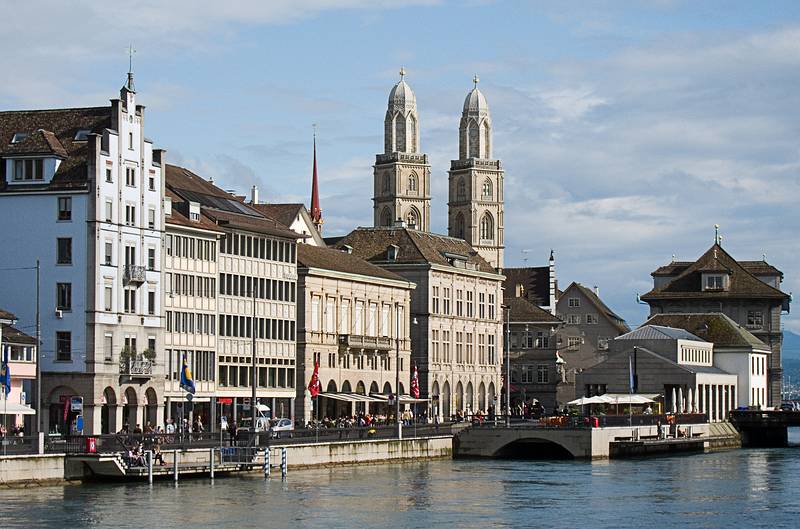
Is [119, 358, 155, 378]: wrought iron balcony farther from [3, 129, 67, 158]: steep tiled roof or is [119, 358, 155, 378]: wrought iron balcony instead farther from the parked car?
[3, 129, 67, 158]: steep tiled roof

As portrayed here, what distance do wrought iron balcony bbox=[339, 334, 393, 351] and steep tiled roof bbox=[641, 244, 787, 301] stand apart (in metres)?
54.6

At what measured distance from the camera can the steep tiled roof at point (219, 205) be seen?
12069 cm

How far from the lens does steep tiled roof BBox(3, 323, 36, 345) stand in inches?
3883

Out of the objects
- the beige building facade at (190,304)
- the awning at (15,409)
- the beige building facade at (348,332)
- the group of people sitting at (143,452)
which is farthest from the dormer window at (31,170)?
the beige building facade at (348,332)

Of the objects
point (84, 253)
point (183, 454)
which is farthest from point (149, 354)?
point (183, 454)

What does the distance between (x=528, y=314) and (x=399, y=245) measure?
36906 millimetres

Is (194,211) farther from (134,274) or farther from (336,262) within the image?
(336,262)

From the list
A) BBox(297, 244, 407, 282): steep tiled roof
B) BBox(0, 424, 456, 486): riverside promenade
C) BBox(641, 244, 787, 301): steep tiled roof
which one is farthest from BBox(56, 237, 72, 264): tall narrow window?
BBox(641, 244, 787, 301): steep tiled roof

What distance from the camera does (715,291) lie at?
192875 millimetres

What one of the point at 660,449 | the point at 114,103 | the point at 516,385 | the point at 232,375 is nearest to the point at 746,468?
the point at 660,449

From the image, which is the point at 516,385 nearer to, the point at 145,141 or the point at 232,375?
the point at 232,375

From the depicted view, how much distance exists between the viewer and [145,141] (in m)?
111

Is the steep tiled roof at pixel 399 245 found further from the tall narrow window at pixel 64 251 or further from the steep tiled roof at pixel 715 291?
the tall narrow window at pixel 64 251

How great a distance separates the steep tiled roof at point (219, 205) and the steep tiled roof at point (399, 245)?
95.3 ft
